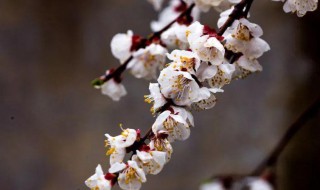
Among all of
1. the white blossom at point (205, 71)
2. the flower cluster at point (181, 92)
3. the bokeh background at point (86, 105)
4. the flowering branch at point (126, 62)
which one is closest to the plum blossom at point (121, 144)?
the flower cluster at point (181, 92)

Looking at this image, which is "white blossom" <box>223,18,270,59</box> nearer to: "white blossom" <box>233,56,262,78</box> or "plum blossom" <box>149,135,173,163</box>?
"white blossom" <box>233,56,262,78</box>

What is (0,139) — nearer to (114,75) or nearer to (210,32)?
(114,75)

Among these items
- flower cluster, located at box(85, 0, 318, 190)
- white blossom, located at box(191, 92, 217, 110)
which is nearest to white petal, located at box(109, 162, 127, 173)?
flower cluster, located at box(85, 0, 318, 190)

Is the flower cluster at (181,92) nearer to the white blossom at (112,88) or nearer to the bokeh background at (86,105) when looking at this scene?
the white blossom at (112,88)

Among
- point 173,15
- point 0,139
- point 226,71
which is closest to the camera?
point 226,71

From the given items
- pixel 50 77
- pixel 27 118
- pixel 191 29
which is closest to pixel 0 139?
pixel 27 118
